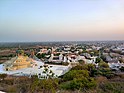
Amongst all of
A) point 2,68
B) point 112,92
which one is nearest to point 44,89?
point 112,92

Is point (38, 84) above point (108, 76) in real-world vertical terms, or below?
above

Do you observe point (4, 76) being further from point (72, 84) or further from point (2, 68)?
point (72, 84)

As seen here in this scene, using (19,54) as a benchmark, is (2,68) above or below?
below

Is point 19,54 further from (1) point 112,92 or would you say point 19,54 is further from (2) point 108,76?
(1) point 112,92

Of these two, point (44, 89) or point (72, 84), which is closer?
point (44, 89)

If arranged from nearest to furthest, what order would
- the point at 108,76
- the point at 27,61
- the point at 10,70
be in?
the point at 108,76 < the point at 10,70 < the point at 27,61

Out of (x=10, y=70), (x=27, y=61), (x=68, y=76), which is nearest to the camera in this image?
(x=68, y=76)

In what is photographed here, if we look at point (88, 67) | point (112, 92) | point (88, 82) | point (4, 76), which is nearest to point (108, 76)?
point (88, 67)

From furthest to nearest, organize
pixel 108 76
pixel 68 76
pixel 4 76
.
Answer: pixel 108 76
pixel 4 76
pixel 68 76

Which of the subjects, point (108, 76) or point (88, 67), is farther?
point (88, 67)
